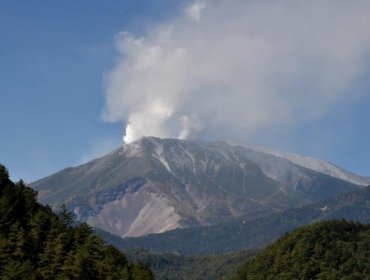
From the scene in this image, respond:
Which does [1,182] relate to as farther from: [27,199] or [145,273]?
[145,273]

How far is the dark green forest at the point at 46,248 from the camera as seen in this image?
133m

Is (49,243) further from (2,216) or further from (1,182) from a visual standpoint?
(1,182)

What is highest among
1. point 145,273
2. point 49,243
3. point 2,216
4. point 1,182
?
point 1,182

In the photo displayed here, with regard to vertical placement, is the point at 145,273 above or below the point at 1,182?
below

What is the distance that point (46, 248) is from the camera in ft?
462

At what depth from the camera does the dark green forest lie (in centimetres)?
13275

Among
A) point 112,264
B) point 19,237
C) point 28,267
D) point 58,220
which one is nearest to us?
point 28,267

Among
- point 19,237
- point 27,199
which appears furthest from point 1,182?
point 19,237

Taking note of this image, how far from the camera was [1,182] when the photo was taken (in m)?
179

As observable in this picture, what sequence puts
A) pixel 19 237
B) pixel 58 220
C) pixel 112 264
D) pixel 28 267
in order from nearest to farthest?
pixel 28 267, pixel 19 237, pixel 112 264, pixel 58 220

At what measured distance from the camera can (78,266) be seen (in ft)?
435

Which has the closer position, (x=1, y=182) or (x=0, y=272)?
(x=0, y=272)

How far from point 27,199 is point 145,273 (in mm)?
36228

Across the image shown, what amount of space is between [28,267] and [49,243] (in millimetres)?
14116
